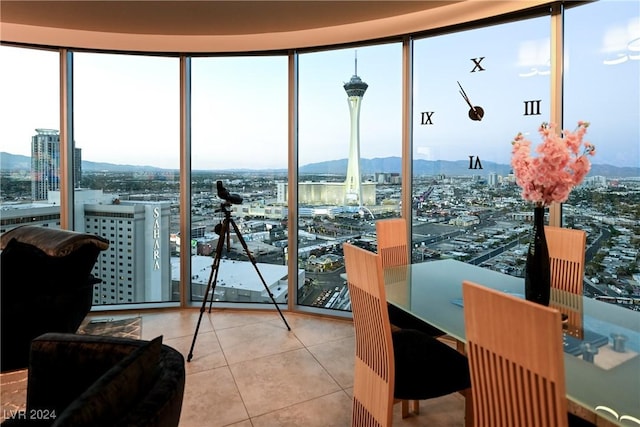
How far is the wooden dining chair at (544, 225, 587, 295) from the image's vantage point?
6.97 ft

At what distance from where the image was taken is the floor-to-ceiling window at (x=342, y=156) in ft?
11.4

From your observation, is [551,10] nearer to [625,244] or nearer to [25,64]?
[625,244]

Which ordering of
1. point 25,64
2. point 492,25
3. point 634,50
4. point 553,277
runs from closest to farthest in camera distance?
1. point 553,277
2. point 634,50
3. point 492,25
4. point 25,64

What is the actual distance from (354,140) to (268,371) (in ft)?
7.16

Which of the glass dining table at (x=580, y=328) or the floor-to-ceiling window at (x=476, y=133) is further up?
the floor-to-ceiling window at (x=476, y=133)

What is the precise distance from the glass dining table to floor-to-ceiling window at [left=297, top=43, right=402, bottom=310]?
4.00ft

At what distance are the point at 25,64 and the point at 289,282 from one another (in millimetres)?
3239

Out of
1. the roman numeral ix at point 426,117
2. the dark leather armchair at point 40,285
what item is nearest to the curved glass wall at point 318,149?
the roman numeral ix at point 426,117

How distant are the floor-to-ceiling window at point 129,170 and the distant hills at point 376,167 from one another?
0.02m

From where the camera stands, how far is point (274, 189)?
389cm

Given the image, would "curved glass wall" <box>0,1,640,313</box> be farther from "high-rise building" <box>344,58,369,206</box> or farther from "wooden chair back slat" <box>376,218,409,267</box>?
"wooden chair back slat" <box>376,218,409,267</box>

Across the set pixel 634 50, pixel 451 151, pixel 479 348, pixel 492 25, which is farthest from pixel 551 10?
pixel 479 348

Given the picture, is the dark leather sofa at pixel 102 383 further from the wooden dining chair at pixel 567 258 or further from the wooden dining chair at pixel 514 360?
the wooden dining chair at pixel 567 258

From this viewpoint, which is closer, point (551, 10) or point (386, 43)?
point (551, 10)
